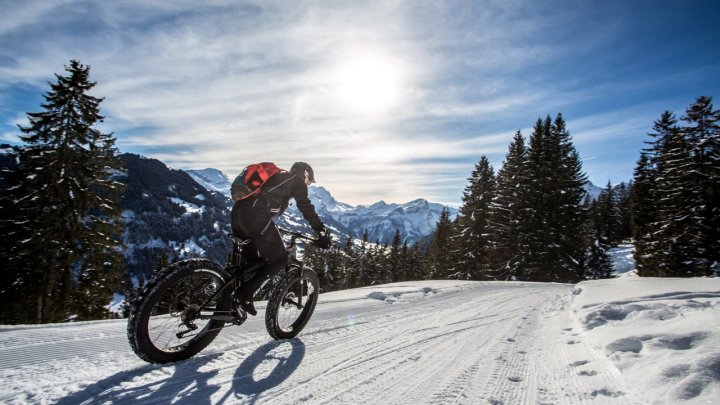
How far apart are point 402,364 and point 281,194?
2.31m

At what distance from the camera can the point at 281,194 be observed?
4180 millimetres

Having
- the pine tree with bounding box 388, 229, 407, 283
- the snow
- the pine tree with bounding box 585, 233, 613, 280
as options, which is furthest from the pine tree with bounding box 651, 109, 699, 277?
the pine tree with bounding box 388, 229, 407, 283

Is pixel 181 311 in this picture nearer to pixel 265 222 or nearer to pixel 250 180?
pixel 265 222

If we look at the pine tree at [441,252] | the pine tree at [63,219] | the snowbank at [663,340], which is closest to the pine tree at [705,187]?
the pine tree at [441,252]

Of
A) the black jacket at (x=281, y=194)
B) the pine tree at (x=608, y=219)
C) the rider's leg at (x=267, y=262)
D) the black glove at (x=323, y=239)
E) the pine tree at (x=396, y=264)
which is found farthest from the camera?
the pine tree at (x=608, y=219)

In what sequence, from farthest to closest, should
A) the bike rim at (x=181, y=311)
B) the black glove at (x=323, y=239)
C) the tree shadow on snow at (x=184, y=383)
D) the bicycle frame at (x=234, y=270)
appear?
1. the black glove at (x=323, y=239)
2. the bicycle frame at (x=234, y=270)
3. the bike rim at (x=181, y=311)
4. the tree shadow on snow at (x=184, y=383)

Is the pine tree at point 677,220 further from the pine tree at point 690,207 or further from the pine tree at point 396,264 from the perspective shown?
the pine tree at point 396,264

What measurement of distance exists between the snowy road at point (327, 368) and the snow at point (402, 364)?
0.5 inches

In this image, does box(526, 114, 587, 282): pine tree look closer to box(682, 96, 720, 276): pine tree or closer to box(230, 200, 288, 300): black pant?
box(682, 96, 720, 276): pine tree

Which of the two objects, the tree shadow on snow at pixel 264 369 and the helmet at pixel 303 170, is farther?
the helmet at pixel 303 170

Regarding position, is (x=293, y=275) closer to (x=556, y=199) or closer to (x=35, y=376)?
(x=35, y=376)

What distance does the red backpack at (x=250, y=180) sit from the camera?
12.7ft

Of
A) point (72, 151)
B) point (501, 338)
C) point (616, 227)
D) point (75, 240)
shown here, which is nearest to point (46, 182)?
point (72, 151)

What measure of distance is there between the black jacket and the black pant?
0.25 feet
